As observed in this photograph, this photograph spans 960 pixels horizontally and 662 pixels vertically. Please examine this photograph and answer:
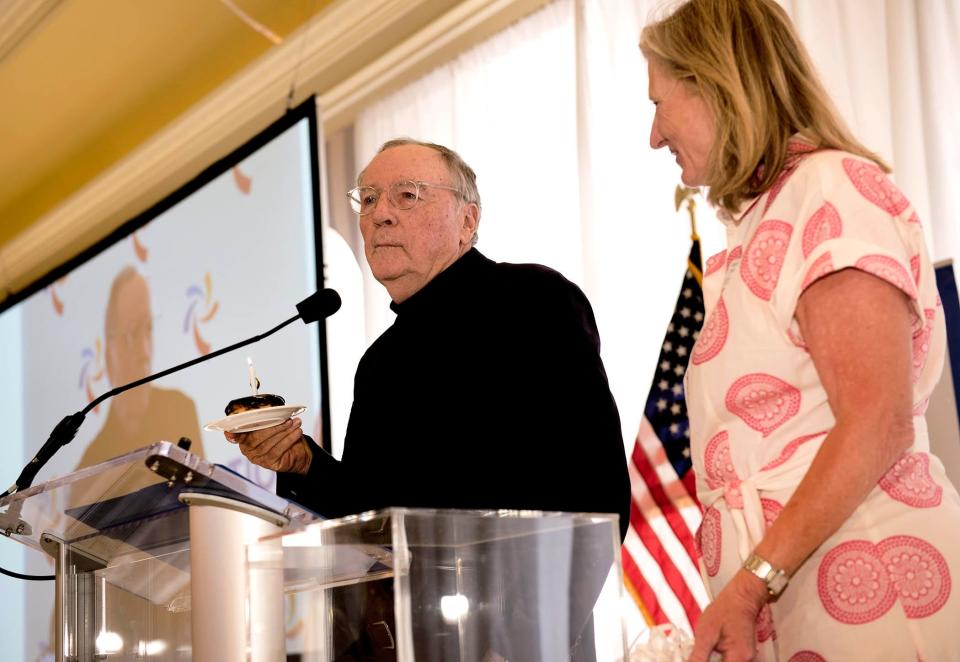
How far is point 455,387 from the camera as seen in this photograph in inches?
90.4

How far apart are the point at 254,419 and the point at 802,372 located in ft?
2.71

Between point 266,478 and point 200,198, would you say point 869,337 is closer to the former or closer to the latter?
point 266,478

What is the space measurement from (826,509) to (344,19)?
3.56m

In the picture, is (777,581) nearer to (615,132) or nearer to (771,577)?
(771,577)

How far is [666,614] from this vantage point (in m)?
3.04

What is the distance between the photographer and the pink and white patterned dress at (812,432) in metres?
1.34

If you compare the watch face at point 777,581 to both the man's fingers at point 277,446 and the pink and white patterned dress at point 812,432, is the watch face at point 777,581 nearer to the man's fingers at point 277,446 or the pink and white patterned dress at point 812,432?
the pink and white patterned dress at point 812,432

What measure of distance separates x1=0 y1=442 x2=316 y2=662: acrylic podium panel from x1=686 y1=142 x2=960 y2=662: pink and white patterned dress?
0.58 metres

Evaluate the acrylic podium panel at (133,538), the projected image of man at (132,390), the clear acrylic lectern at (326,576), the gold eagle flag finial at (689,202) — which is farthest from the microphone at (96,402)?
the projected image of man at (132,390)

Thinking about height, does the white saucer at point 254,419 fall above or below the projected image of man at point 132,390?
below

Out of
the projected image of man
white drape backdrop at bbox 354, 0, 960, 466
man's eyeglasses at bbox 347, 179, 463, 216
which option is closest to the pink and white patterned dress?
man's eyeglasses at bbox 347, 179, 463, 216

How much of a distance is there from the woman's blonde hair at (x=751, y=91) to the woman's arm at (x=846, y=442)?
9.5 inches

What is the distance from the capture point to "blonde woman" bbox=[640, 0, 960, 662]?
135 centimetres

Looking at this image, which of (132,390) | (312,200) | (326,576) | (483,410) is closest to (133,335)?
(132,390)
